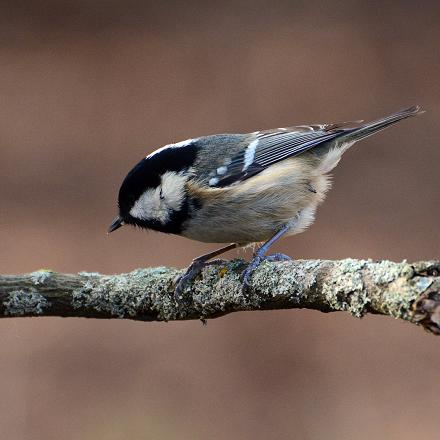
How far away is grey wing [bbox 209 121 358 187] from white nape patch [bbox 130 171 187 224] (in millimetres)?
120

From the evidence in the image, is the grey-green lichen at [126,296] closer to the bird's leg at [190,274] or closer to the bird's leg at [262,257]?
the bird's leg at [190,274]

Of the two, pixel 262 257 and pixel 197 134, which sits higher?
pixel 197 134

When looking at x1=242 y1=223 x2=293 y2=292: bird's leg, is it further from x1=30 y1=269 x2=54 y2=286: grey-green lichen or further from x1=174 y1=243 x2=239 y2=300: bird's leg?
x1=30 y1=269 x2=54 y2=286: grey-green lichen

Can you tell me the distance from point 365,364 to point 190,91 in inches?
53.6

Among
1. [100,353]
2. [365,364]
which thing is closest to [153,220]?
[100,353]

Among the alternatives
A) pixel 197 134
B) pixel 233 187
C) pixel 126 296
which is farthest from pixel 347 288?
pixel 197 134

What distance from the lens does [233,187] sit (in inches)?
88.5

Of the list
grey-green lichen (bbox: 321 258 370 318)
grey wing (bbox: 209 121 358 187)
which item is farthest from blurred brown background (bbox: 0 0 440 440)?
grey-green lichen (bbox: 321 258 370 318)

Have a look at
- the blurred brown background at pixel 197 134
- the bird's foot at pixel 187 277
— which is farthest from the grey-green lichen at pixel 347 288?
the blurred brown background at pixel 197 134

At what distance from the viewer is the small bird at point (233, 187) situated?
2.21 meters

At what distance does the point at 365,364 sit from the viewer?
10.2 ft

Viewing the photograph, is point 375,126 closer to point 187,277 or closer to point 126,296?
point 187,277

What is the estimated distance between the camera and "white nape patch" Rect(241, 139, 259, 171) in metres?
2.36

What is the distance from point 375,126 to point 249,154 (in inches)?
16.0
